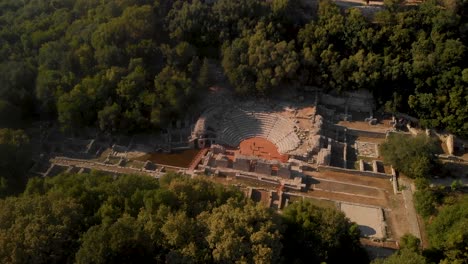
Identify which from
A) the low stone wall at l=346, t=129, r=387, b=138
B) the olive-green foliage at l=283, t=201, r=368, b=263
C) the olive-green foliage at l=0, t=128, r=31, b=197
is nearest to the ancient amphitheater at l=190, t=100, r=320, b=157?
the low stone wall at l=346, t=129, r=387, b=138

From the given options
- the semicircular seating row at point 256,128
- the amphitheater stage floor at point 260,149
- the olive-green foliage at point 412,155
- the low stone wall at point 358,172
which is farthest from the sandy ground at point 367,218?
the semicircular seating row at point 256,128

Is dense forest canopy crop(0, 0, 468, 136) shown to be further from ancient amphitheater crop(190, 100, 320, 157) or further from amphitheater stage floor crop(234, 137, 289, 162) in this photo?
amphitheater stage floor crop(234, 137, 289, 162)

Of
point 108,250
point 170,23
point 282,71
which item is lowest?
point 108,250

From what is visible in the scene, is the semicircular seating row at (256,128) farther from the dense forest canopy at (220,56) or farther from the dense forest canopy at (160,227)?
the dense forest canopy at (160,227)

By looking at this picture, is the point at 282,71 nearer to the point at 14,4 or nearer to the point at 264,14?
the point at 264,14

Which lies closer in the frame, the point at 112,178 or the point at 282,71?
the point at 112,178

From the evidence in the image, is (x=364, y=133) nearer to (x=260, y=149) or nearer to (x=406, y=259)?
(x=260, y=149)

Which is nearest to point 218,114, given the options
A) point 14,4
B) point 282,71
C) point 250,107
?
point 250,107
